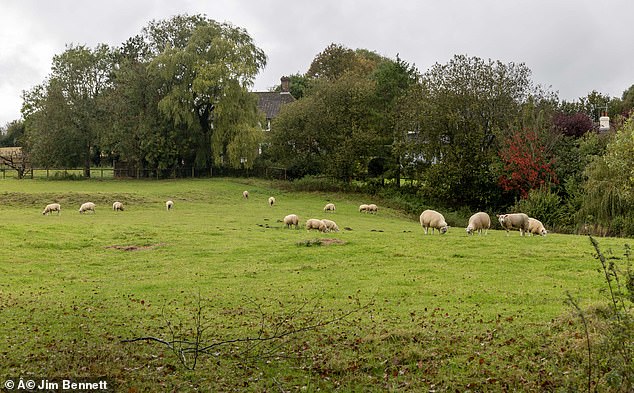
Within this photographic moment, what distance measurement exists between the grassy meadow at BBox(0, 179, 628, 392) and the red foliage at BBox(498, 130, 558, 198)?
906 inches

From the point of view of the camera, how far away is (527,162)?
147 ft

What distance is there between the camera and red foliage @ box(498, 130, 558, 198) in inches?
1772

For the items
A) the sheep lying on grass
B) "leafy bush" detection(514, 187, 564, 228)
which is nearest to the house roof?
the sheep lying on grass

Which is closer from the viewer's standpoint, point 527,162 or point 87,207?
point 87,207

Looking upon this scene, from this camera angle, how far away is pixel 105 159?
7725 centimetres

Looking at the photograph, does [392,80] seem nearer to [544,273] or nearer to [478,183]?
[478,183]

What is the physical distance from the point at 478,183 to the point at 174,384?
43336mm

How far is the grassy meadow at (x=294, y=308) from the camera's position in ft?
30.5

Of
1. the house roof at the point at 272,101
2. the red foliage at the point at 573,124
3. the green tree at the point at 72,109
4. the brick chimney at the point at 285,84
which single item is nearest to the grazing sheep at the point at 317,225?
the red foliage at the point at 573,124

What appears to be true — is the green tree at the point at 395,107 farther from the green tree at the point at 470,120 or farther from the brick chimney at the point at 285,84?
the brick chimney at the point at 285,84

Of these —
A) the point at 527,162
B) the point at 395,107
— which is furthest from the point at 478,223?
the point at 395,107

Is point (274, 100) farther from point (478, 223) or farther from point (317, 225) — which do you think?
point (478, 223)

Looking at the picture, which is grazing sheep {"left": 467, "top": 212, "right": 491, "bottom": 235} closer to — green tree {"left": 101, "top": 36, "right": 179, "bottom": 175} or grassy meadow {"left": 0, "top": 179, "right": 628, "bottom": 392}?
grassy meadow {"left": 0, "top": 179, "right": 628, "bottom": 392}

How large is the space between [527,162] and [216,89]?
32328 millimetres
